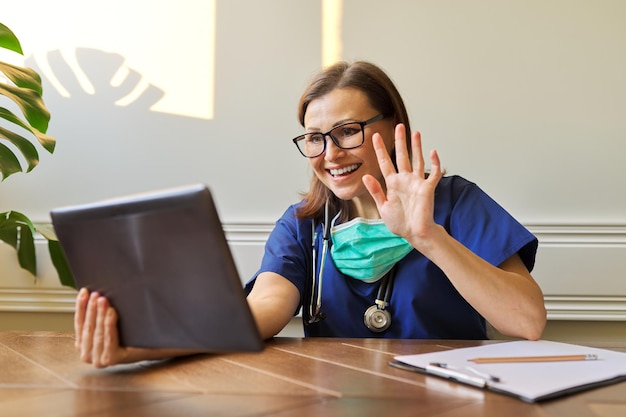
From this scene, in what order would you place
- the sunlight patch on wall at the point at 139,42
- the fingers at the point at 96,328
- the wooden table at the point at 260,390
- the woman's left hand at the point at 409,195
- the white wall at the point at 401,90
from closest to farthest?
the wooden table at the point at 260,390
the fingers at the point at 96,328
the woman's left hand at the point at 409,195
the white wall at the point at 401,90
the sunlight patch on wall at the point at 139,42

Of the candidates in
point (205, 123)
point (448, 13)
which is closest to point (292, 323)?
point (205, 123)

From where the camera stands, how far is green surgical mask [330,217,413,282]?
5.15 feet

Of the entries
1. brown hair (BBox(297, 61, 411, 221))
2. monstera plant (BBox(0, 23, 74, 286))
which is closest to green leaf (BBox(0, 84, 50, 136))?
monstera plant (BBox(0, 23, 74, 286))

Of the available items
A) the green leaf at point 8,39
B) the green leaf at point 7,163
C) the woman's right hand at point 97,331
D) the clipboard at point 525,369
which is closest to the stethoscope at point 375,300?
the clipboard at point 525,369

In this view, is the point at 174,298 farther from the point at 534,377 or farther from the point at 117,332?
the point at 534,377

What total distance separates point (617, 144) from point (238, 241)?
124 centimetres

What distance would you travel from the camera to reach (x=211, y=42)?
89.7 inches

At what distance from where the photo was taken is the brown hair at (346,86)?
1670 millimetres

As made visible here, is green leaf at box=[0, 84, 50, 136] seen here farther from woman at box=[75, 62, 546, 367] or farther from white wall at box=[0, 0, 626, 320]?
woman at box=[75, 62, 546, 367]

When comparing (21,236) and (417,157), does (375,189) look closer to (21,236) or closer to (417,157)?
(417,157)

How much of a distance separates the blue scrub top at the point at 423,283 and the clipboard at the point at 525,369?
1.33ft

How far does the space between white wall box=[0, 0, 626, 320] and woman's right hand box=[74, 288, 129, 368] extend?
1247 millimetres

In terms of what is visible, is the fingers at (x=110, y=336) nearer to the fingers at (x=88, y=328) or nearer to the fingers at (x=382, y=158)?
the fingers at (x=88, y=328)

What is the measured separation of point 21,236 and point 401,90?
51.9 inches
